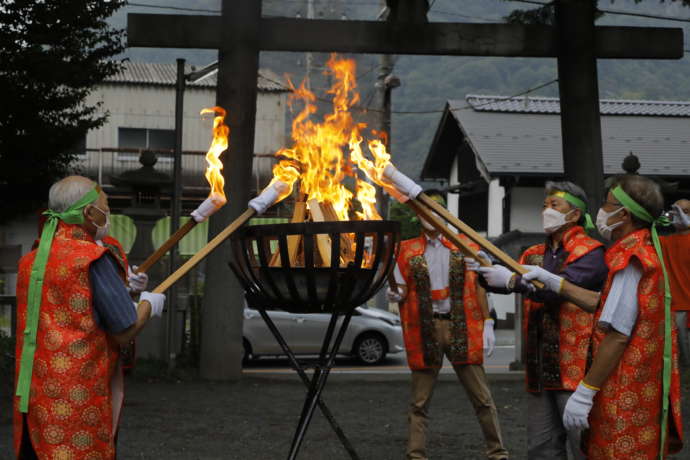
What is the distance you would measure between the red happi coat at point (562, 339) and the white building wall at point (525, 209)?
1887 cm

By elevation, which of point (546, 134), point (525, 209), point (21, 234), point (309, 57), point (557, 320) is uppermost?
point (309, 57)

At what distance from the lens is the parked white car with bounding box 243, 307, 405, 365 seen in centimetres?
1437

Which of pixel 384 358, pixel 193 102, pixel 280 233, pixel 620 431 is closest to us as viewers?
pixel 620 431

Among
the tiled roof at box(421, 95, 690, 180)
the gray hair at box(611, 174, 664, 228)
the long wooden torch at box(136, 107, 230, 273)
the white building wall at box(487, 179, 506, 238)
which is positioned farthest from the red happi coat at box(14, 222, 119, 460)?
the white building wall at box(487, 179, 506, 238)

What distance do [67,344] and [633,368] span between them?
2501 millimetres

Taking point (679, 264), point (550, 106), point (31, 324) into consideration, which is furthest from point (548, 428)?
point (550, 106)

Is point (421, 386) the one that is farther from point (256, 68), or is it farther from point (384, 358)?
point (384, 358)

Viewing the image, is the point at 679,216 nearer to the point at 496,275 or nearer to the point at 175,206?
the point at 496,275

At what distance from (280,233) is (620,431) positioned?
6.63 feet

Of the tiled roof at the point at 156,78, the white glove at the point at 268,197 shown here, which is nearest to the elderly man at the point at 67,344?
the white glove at the point at 268,197

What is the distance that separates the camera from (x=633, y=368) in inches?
150

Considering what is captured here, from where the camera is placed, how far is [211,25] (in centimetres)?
1025

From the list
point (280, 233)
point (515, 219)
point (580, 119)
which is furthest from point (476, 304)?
point (515, 219)

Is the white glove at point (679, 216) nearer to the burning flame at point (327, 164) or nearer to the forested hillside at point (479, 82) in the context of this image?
the burning flame at point (327, 164)
